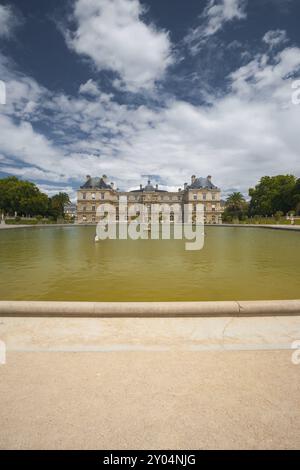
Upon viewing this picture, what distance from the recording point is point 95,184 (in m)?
87.8

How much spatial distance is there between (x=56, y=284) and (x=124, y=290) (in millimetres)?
2042

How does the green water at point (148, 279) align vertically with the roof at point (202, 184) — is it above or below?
below

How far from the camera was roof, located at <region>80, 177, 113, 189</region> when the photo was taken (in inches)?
3443

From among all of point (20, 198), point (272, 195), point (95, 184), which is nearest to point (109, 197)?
point (95, 184)

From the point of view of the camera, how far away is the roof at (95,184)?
287 feet

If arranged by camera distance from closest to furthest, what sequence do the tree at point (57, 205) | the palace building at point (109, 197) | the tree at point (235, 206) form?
the tree at point (235, 206)
the tree at point (57, 205)
the palace building at point (109, 197)

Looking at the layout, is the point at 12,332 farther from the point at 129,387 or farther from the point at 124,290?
the point at 124,290

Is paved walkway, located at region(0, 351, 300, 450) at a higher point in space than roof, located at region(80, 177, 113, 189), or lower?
lower

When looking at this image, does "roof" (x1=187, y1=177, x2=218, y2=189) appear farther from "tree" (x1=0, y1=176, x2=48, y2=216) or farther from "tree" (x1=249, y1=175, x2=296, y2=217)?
"tree" (x1=0, y1=176, x2=48, y2=216)

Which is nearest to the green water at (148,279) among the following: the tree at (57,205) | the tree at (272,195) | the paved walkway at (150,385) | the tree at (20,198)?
the paved walkway at (150,385)

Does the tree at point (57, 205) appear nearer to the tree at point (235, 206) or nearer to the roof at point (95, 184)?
the roof at point (95, 184)

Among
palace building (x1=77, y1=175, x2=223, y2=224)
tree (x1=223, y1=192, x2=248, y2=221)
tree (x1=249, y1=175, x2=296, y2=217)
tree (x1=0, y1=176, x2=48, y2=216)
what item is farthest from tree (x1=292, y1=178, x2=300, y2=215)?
tree (x1=0, y1=176, x2=48, y2=216)

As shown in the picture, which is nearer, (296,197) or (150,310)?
(150,310)

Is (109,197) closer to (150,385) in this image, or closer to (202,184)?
(202,184)
